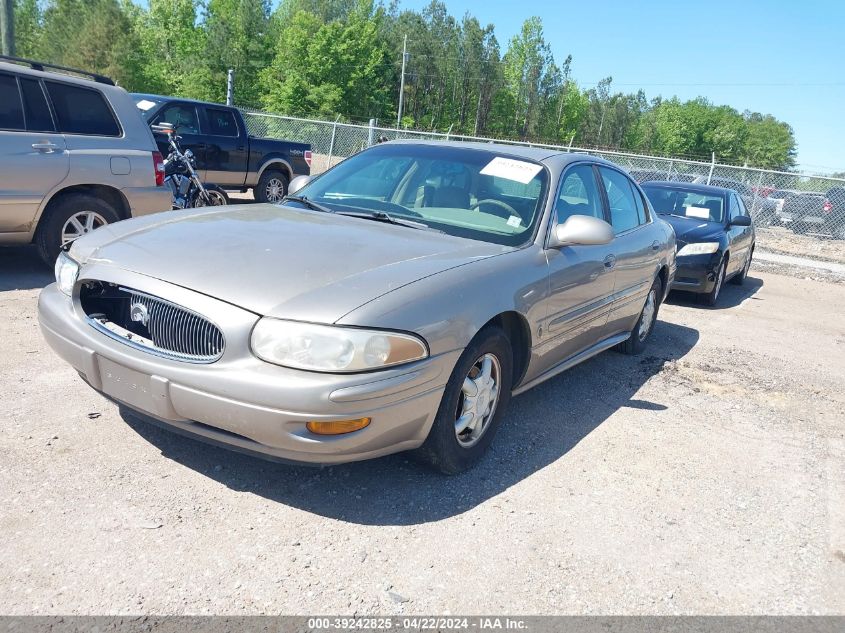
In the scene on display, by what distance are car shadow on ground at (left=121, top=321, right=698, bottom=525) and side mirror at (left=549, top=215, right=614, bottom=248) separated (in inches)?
44.9

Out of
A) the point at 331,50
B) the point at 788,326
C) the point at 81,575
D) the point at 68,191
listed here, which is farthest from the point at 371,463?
the point at 331,50

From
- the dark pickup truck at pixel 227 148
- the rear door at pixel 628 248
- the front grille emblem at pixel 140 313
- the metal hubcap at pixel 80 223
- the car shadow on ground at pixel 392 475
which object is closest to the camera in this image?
the front grille emblem at pixel 140 313

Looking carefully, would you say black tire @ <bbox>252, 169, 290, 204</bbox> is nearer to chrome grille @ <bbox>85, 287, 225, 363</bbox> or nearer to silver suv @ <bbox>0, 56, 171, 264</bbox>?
silver suv @ <bbox>0, 56, 171, 264</bbox>

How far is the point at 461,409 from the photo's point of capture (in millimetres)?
3311

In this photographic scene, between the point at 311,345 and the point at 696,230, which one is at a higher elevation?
the point at 696,230

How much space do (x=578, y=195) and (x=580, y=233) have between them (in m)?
0.72

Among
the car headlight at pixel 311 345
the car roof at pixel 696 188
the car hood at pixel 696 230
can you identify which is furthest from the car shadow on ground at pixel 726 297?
the car headlight at pixel 311 345

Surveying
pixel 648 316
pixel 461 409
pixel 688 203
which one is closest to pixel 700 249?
pixel 688 203

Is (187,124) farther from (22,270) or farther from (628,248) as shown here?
(628,248)

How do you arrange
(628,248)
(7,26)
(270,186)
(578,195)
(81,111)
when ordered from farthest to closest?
(7,26), (270,186), (81,111), (628,248), (578,195)

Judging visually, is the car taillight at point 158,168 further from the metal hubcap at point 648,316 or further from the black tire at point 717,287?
the black tire at point 717,287

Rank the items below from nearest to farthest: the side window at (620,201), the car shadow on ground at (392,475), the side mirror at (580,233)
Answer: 1. the car shadow on ground at (392,475)
2. the side mirror at (580,233)
3. the side window at (620,201)

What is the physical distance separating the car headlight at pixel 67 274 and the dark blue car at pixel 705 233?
288 inches

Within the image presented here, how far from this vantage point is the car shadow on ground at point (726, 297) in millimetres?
9180
